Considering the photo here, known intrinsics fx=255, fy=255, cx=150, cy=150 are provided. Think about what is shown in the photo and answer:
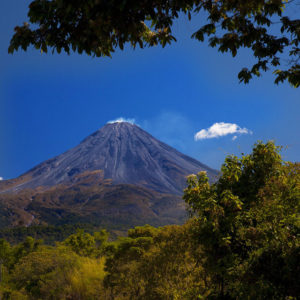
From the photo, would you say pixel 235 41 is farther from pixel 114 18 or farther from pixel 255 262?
pixel 255 262

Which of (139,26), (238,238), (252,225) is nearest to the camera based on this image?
(139,26)

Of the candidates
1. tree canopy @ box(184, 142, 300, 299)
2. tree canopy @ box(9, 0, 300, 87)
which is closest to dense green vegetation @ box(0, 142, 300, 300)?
tree canopy @ box(184, 142, 300, 299)

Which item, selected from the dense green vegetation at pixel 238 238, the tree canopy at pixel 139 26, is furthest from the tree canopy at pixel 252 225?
the tree canopy at pixel 139 26

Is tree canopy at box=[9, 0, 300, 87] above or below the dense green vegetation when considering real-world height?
above

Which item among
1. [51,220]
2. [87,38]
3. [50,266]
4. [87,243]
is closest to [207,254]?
[87,38]

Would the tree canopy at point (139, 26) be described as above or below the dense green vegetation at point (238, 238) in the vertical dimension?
above

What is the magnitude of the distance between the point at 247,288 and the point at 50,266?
20855 millimetres

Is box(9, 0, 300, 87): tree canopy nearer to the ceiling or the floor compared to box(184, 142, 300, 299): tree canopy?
nearer to the ceiling

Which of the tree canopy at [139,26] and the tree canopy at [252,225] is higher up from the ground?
the tree canopy at [139,26]

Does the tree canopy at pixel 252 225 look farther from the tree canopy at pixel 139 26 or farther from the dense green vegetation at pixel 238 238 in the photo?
the tree canopy at pixel 139 26

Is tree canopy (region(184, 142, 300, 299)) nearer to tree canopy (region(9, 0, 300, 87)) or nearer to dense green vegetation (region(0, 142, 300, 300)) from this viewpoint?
dense green vegetation (region(0, 142, 300, 300))

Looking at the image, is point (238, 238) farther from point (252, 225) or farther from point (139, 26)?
point (139, 26)

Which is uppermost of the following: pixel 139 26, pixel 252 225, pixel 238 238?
pixel 139 26

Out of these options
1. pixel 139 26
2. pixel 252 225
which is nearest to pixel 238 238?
pixel 252 225
